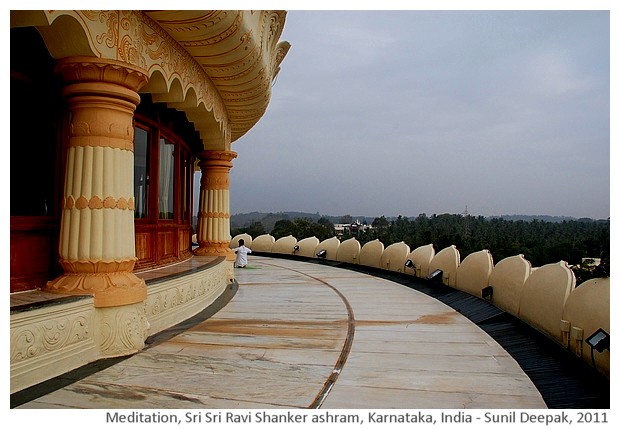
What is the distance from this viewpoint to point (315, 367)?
14.7 ft

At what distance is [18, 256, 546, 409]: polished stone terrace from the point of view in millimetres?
3660

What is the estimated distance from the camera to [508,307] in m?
6.70

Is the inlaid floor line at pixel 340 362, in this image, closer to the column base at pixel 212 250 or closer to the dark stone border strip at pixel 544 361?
the dark stone border strip at pixel 544 361

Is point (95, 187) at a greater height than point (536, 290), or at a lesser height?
greater

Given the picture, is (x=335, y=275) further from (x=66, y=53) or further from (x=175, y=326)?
(x=66, y=53)

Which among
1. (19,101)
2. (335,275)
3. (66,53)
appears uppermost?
(66,53)

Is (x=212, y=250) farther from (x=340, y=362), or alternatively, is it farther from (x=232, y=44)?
(x=340, y=362)

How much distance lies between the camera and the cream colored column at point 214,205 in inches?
417

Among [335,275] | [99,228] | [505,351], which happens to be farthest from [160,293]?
[335,275]

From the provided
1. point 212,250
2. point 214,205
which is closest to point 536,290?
point 212,250

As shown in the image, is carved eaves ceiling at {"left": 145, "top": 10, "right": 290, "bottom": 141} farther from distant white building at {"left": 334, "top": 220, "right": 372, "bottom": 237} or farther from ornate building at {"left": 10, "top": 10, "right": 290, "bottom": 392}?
distant white building at {"left": 334, "top": 220, "right": 372, "bottom": 237}

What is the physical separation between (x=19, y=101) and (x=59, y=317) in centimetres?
234

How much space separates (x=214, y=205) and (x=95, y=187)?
5989 mm

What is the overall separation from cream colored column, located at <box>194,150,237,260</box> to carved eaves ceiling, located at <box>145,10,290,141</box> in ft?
4.94
